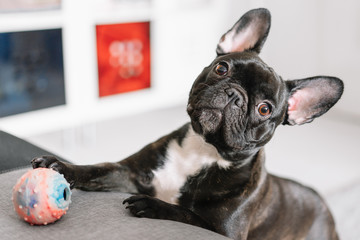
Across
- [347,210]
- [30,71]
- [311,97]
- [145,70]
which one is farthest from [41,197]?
[145,70]

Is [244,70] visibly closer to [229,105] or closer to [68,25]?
[229,105]

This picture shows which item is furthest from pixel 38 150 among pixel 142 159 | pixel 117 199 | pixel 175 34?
pixel 175 34

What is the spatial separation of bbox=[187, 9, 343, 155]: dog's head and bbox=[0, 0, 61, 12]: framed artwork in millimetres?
2302

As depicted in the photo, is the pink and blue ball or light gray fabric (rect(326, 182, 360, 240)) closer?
the pink and blue ball

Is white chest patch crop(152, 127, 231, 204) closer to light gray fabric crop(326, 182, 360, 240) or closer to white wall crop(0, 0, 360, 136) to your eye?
light gray fabric crop(326, 182, 360, 240)

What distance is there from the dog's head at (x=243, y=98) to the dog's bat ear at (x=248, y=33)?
13 cm

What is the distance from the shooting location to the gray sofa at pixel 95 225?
91cm

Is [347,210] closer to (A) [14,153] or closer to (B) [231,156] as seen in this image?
(B) [231,156]

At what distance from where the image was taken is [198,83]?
162cm

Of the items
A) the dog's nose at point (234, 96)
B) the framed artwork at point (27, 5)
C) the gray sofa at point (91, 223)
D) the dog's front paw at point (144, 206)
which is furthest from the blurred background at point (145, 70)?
the gray sofa at point (91, 223)

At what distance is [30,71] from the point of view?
152 inches

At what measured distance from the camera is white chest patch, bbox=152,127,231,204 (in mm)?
1555

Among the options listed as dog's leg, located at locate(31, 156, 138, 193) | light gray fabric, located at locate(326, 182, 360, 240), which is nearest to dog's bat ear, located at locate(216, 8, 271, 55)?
dog's leg, located at locate(31, 156, 138, 193)

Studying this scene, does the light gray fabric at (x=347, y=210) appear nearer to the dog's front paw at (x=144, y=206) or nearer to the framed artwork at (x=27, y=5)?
the dog's front paw at (x=144, y=206)
